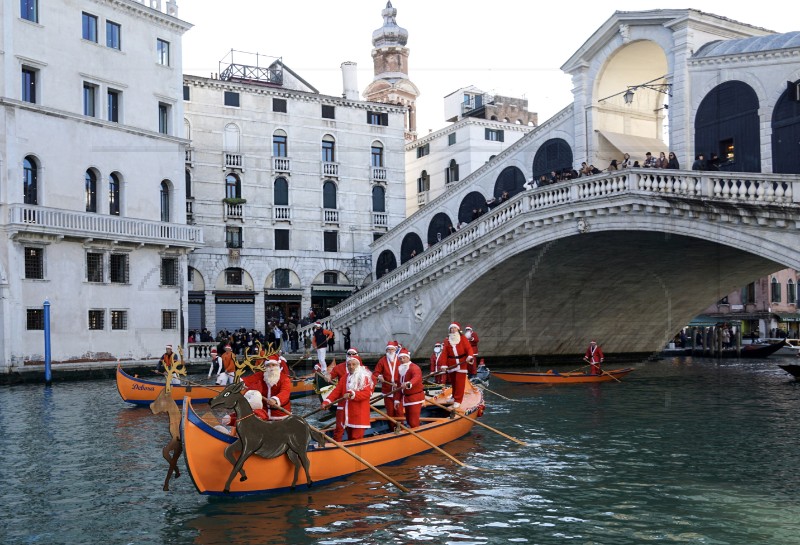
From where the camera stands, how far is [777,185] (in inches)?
830

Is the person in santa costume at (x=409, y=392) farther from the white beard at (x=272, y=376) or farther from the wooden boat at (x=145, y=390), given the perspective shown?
the wooden boat at (x=145, y=390)

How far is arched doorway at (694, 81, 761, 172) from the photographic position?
25078mm

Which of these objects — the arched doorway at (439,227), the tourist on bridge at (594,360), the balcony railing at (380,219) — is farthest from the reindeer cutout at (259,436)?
the balcony railing at (380,219)

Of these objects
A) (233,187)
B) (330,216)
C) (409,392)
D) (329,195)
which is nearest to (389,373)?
(409,392)

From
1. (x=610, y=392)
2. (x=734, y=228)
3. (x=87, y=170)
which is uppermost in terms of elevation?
(x=87, y=170)

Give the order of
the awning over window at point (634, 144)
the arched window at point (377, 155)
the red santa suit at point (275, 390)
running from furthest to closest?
the arched window at point (377, 155)
the awning over window at point (634, 144)
the red santa suit at point (275, 390)

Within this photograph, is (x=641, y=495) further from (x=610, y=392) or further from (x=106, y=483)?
(x=610, y=392)

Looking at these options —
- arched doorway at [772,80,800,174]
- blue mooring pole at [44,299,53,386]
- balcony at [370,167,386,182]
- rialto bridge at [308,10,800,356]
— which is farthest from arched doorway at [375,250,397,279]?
arched doorway at [772,80,800,174]

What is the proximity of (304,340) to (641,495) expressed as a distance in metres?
Result: 27.4

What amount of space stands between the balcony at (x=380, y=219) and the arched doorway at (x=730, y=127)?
68.7 feet

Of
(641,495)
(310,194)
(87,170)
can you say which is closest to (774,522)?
(641,495)

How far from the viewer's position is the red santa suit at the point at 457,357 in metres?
17.2

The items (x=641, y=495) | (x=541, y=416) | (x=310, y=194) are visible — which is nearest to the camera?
(x=641, y=495)

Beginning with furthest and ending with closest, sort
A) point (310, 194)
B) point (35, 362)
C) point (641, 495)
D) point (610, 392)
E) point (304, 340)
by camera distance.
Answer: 1. point (310, 194)
2. point (304, 340)
3. point (35, 362)
4. point (610, 392)
5. point (641, 495)
